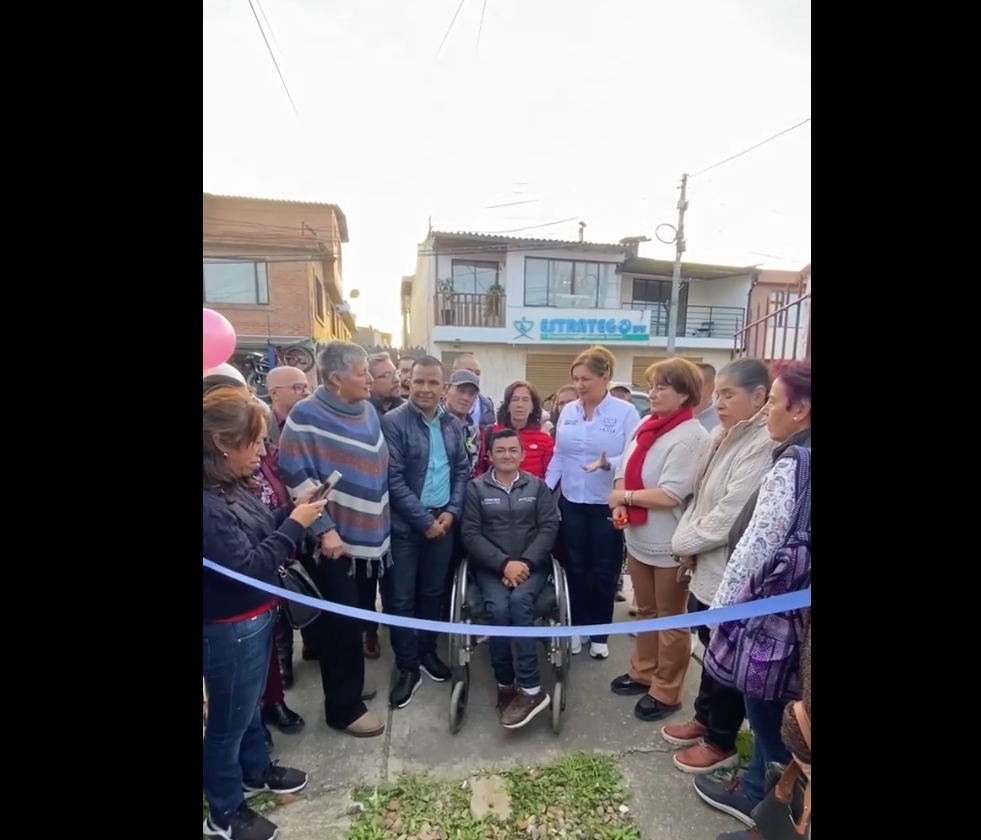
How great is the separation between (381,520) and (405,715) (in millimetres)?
978

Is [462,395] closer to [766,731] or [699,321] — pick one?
[699,321]

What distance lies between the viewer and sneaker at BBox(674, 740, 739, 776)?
1778 millimetres

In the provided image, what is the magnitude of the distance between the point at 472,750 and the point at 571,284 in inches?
81.0

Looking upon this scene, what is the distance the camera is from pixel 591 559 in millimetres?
2389

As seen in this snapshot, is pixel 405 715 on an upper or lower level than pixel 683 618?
lower

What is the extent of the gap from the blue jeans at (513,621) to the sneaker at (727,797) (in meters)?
0.72

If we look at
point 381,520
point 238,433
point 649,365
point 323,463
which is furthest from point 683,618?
point 238,433

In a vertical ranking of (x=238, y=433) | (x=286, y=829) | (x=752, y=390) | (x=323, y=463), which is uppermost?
(x=752, y=390)

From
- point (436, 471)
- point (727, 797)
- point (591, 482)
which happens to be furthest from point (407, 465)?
point (727, 797)

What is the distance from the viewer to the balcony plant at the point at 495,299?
5.94ft

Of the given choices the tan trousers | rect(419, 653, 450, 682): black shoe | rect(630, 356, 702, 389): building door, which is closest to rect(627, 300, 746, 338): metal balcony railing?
rect(630, 356, 702, 389): building door

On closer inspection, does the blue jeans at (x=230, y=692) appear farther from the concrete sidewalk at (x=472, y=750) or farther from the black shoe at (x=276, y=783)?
the concrete sidewalk at (x=472, y=750)

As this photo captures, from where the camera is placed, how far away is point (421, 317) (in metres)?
1.98
